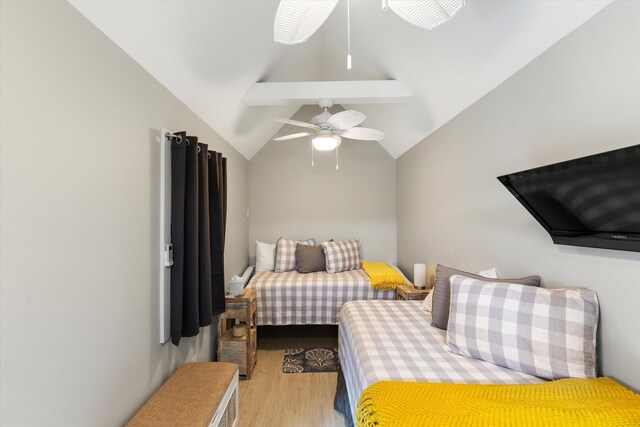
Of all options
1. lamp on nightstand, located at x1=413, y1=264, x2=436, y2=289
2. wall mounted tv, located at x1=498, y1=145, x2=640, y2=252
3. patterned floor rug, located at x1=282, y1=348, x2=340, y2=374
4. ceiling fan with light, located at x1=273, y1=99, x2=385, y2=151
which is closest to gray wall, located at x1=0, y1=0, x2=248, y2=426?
ceiling fan with light, located at x1=273, y1=99, x2=385, y2=151

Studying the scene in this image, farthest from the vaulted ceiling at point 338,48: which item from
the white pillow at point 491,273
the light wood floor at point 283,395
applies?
the light wood floor at point 283,395

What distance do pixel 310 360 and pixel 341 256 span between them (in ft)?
4.25

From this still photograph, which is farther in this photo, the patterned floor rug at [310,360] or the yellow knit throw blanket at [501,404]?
the patterned floor rug at [310,360]

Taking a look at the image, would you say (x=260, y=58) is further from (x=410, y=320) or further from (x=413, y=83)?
(x=410, y=320)

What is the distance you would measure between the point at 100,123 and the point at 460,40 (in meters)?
1.91

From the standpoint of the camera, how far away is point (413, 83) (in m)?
2.33

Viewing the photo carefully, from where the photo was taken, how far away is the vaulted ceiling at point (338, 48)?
1.28 m

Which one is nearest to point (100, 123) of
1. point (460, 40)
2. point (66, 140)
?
point (66, 140)

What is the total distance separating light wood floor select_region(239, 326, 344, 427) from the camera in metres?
2.00

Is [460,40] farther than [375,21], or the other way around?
[375,21]

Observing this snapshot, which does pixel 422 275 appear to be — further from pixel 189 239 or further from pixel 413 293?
pixel 189 239

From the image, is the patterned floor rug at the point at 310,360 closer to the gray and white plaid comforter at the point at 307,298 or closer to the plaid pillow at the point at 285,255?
the gray and white plaid comforter at the point at 307,298

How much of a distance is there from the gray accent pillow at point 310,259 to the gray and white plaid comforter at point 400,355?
1.53 metres

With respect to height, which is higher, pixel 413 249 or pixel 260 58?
pixel 260 58
